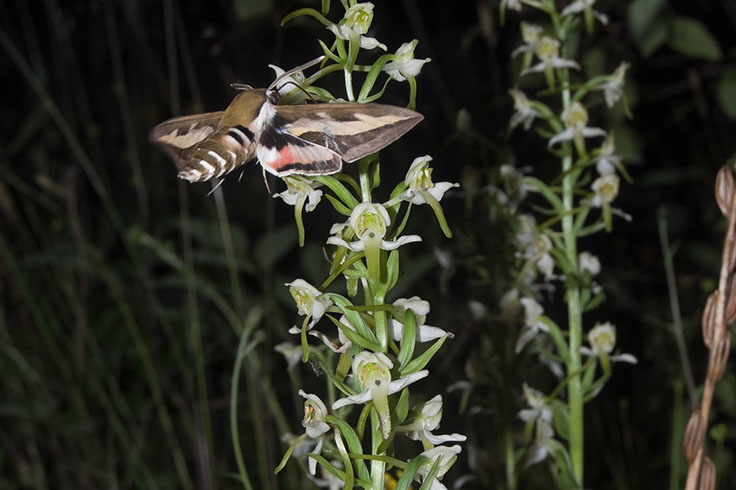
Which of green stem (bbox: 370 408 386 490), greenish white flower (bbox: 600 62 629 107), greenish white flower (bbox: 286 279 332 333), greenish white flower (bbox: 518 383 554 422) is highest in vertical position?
greenish white flower (bbox: 600 62 629 107)

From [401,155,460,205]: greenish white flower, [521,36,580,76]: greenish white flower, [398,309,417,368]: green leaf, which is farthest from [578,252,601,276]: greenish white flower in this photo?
[398,309,417,368]: green leaf

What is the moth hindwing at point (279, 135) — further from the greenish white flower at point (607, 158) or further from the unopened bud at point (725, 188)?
the greenish white flower at point (607, 158)

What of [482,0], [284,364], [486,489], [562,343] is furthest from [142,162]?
[562,343]

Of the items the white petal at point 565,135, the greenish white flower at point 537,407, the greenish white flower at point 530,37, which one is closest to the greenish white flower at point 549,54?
the greenish white flower at point 530,37

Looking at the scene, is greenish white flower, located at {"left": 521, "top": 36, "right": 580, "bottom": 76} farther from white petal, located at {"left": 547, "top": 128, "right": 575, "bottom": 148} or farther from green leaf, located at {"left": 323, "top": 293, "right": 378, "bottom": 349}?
green leaf, located at {"left": 323, "top": 293, "right": 378, "bottom": 349}

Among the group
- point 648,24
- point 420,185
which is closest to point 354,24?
point 420,185

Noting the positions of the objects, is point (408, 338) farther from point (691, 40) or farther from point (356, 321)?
point (691, 40)

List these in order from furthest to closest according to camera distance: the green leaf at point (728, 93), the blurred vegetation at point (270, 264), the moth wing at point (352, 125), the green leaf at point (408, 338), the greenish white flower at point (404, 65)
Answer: the green leaf at point (728, 93)
the blurred vegetation at point (270, 264)
the greenish white flower at point (404, 65)
the green leaf at point (408, 338)
the moth wing at point (352, 125)

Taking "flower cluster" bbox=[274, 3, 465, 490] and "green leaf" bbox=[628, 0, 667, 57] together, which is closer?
"flower cluster" bbox=[274, 3, 465, 490]
